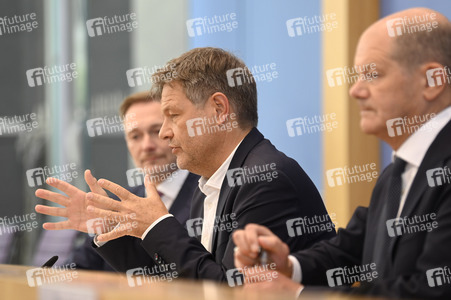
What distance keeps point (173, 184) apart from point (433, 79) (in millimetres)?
1571

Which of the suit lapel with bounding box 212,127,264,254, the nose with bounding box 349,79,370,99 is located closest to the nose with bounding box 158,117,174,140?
the suit lapel with bounding box 212,127,264,254

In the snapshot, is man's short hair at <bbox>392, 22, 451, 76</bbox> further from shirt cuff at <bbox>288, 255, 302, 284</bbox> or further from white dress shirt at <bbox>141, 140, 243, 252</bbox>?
white dress shirt at <bbox>141, 140, 243, 252</bbox>

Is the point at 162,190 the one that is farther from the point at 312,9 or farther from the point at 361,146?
the point at 312,9

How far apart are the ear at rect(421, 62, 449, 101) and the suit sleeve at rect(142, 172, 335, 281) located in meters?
0.55

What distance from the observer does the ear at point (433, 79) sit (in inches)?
65.3

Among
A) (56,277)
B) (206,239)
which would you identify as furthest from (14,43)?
(56,277)

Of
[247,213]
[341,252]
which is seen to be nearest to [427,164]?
[341,252]

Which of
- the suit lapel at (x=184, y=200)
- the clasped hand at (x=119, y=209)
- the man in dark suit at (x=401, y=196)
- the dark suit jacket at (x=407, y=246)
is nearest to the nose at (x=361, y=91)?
the man in dark suit at (x=401, y=196)

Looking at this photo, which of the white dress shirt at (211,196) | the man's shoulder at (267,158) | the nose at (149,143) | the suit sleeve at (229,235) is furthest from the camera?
the nose at (149,143)

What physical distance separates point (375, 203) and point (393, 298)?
14.4 inches

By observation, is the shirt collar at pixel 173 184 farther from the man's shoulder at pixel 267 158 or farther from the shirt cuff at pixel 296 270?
the shirt cuff at pixel 296 270

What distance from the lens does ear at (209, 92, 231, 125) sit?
2.27 m

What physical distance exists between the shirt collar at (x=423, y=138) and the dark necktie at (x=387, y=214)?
0.04 meters

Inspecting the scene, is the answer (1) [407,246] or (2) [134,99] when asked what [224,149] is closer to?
(1) [407,246]
